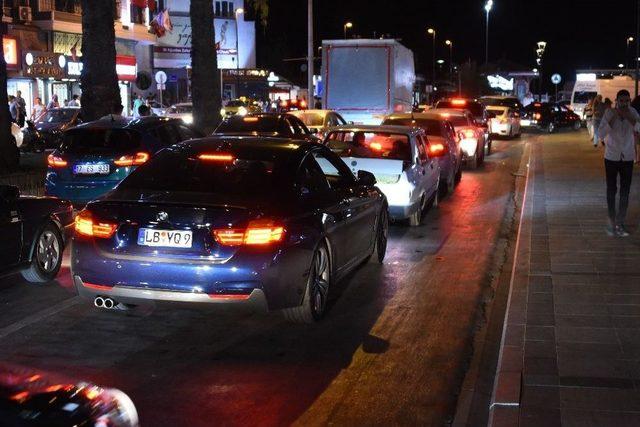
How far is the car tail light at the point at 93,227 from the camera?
696 cm

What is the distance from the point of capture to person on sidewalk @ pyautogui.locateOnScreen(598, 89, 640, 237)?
38.4 feet

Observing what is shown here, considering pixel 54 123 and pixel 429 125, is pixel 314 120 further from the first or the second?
pixel 54 123

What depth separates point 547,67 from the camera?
344ft

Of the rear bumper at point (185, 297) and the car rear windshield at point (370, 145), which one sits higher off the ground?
the car rear windshield at point (370, 145)

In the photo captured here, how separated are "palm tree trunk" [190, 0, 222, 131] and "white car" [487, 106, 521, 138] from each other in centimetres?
1745

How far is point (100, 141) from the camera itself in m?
13.2

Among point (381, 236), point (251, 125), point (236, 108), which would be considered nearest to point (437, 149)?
point (251, 125)

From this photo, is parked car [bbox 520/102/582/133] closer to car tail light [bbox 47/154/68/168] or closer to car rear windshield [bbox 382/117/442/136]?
car rear windshield [bbox 382/117/442/136]

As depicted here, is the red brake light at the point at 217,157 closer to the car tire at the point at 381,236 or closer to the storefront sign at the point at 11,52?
the car tire at the point at 381,236

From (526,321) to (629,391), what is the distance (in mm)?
1867

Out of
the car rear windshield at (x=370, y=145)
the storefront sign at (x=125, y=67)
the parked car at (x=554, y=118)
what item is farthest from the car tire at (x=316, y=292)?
the parked car at (x=554, y=118)

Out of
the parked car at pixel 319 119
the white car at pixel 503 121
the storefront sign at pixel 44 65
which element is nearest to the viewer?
the parked car at pixel 319 119

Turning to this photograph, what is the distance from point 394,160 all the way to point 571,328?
20.0 feet

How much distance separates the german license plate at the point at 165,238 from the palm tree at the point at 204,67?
1701 cm
